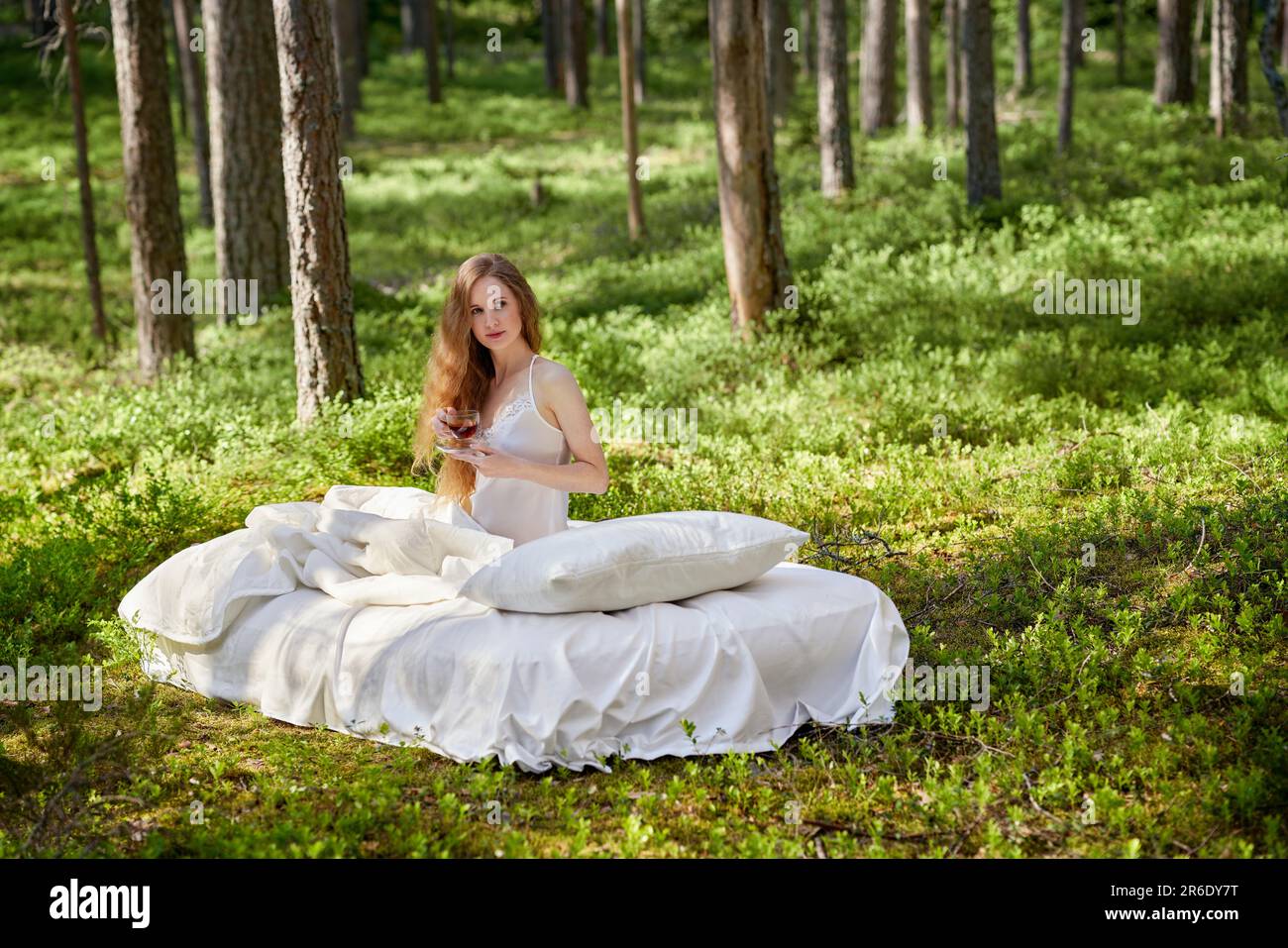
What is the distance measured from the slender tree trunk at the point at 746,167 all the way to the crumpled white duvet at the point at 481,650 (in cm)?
609

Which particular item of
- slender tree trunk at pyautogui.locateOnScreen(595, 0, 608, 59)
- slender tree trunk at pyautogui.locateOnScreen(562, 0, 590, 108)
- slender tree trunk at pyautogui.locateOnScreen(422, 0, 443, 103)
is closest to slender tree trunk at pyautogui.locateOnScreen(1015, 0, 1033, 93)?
slender tree trunk at pyautogui.locateOnScreen(562, 0, 590, 108)

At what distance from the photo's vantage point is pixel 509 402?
567cm

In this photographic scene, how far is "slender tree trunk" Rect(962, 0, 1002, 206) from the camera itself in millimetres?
14758

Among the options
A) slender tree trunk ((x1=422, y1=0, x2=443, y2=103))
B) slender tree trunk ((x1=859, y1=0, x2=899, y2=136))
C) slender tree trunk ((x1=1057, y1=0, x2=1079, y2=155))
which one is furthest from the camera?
slender tree trunk ((x1=422, y1=0, x2=443, y2=103))

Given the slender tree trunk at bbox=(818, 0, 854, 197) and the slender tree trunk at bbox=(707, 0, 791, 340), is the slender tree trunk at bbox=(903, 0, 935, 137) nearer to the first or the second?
the slender tree trunk at bbox=(818, 0, 854, 197)

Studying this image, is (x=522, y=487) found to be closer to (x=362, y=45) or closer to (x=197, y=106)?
(x=197, y=106)

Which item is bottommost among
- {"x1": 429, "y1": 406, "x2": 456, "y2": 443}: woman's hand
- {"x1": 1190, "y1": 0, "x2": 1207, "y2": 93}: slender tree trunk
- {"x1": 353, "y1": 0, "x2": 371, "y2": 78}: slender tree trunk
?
{"x1": 429, "y1": 406, "x2": 456, "y2": 443}: woman's hand

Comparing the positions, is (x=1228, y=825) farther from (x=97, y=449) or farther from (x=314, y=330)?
(x=97, y=449)

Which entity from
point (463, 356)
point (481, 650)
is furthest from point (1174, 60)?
point (481, 650)

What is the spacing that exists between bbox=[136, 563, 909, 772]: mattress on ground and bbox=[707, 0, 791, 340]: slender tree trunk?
6361 millimetres

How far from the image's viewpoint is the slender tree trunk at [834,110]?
664 inches

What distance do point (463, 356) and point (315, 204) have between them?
11.5ft

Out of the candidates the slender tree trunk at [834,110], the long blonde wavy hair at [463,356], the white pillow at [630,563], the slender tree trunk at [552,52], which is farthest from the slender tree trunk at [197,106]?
the white pillow at [630,563]

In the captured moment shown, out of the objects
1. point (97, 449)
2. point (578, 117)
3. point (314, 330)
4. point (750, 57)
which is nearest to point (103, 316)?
point (97, 449)
